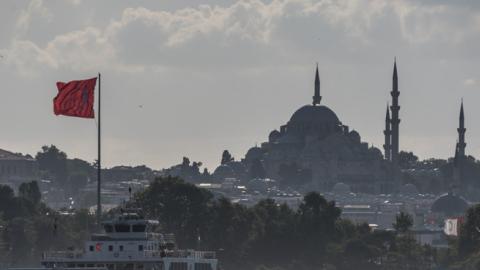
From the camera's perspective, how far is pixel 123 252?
124 m

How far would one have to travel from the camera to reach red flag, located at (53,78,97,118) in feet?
446

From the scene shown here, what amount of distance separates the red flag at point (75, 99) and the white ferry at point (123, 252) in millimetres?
9737

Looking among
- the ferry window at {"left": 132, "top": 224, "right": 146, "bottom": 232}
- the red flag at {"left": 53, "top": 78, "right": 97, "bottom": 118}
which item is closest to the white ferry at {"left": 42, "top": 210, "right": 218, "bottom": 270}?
the ferry window at {"left": 132, "top": 224, "right": 146, "bottom": 232}

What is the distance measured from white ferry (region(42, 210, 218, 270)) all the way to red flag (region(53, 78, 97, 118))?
9737 millimetres

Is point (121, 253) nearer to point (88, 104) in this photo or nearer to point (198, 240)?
point (88, 104)

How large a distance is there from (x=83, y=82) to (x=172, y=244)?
36.6 ft

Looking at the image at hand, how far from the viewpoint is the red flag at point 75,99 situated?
446 feet

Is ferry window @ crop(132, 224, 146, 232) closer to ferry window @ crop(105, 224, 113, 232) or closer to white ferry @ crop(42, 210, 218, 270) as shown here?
white ferry @ crop(42, 210, 218, 270)

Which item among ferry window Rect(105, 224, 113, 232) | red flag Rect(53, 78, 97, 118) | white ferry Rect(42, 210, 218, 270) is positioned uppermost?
red flag Rect(53, 78, 97, 118)

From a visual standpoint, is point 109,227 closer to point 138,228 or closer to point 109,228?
point 109,228

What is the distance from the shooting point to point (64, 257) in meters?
125

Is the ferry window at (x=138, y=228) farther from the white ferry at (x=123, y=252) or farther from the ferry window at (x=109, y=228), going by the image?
the ferry window at (x=109, y=228)

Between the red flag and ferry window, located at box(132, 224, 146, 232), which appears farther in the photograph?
the red flag

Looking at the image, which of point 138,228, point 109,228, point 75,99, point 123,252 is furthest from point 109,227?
point 75,99
